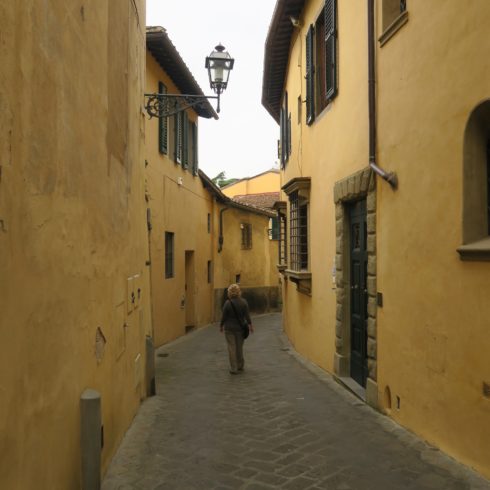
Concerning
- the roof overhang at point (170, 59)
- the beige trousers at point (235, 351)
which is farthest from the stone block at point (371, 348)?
the roof overhang at point (170, 59)

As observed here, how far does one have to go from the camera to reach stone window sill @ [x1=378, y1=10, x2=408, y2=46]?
225 inches

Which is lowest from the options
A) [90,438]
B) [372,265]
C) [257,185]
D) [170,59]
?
[90,438]

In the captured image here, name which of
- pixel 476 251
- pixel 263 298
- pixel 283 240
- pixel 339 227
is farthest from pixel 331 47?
pixel 263 298

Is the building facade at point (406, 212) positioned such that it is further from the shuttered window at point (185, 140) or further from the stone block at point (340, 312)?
the shuttered window at point (185, 140)

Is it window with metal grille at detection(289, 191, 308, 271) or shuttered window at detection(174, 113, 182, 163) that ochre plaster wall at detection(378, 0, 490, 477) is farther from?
shuttered window at detection(174, 113, 182, 163)

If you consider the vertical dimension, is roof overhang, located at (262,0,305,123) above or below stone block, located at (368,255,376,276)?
above

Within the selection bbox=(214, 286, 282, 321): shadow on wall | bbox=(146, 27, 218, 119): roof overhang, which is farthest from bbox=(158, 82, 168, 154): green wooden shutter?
bbox=(214, 286, 282, 321): shadow on wall

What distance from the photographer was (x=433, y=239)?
5117mm

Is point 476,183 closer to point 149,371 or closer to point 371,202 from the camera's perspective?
point 371,202

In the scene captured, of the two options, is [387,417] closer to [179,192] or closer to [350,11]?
[350,11]

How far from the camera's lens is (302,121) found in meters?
12.0

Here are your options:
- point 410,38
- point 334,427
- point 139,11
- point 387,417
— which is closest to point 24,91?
point 410,38

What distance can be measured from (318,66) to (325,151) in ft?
6.32

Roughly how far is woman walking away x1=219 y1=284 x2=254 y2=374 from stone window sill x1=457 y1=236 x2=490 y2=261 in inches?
226
